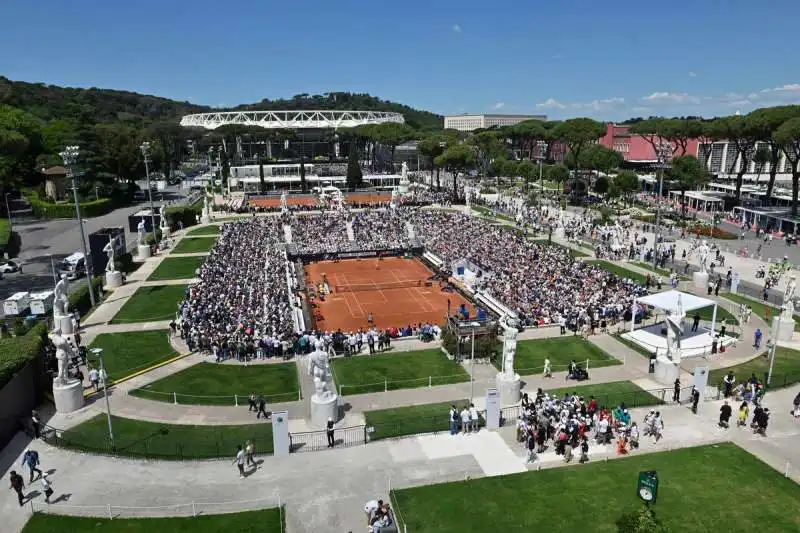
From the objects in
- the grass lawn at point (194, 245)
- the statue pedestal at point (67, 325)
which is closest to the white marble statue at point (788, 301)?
the statue pedestal at point (67, 325)

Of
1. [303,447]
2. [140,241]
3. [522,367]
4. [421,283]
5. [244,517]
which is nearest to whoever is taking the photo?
[244,517]

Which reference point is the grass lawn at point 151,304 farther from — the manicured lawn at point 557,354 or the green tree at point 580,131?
the green tree at point 580,131

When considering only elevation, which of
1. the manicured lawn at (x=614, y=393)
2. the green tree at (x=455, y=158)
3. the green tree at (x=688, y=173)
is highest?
the green tree at (x=455, y=158)

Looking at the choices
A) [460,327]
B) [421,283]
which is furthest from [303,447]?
[421,283]

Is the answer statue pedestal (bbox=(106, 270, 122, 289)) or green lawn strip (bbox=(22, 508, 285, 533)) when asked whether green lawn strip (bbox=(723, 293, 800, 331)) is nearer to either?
green lawn strip (bbox=(22, 508, 285, 533))

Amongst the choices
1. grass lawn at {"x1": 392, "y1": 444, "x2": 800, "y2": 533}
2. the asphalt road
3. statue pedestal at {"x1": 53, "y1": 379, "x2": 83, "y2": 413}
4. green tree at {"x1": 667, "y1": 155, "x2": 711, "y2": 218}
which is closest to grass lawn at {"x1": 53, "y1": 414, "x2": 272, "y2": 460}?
statue pedestal at {"x1": 53, "y1": 379, "x2": 83, "y2": 413}

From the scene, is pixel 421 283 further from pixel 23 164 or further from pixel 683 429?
pixel 23 164

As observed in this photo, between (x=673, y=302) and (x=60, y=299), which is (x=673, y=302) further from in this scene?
(x=60, y=299)
